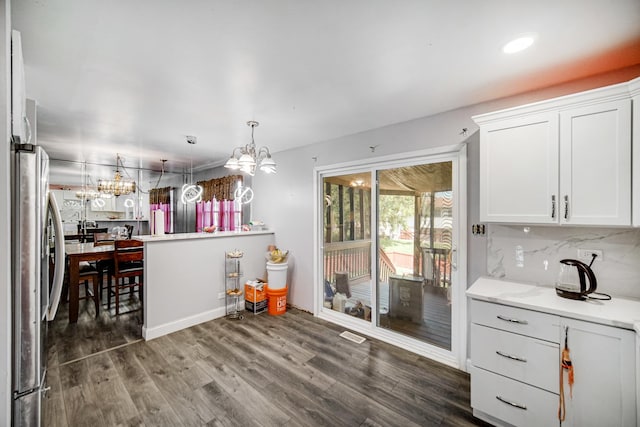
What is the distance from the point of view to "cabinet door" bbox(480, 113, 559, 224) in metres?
1.90

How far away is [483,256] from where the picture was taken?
2.44 meters

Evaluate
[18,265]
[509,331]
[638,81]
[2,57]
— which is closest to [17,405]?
[18,265]

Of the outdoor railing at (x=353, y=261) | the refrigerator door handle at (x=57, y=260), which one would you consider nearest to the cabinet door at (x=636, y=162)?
the outdoor railing at (x=353, y=261)

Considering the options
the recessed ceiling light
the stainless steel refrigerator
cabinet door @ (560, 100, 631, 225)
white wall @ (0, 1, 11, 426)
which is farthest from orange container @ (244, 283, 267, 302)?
the recessed ceiling light

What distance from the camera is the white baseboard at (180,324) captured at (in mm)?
3041

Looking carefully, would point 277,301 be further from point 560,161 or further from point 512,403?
point 560,161

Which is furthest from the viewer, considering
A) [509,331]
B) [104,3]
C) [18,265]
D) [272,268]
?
[272,268]

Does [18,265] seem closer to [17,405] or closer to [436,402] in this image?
[17,405]

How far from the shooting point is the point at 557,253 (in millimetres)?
2104

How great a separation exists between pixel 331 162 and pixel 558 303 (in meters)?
2.71

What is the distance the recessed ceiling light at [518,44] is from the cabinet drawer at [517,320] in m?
1.70

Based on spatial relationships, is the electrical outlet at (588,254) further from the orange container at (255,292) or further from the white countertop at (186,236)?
the white countertop at (186,236)

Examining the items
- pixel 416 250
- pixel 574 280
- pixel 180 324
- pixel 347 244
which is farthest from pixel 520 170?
pixel 180 324

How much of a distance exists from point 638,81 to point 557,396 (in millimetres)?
1990
